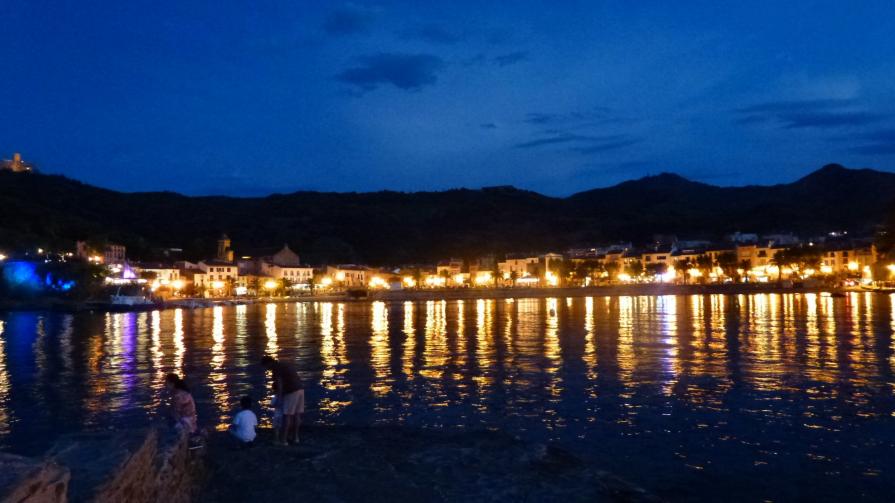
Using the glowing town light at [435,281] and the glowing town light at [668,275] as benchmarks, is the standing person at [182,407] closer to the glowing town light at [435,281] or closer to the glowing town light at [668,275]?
the glowing town light at [668,275]

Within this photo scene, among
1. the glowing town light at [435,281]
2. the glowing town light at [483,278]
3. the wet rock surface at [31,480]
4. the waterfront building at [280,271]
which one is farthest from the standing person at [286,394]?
the glowing town light at [435,281]

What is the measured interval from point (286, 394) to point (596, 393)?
8606 mm

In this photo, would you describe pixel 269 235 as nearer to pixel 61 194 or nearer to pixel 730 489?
pixel 61 194

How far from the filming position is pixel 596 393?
630 inches

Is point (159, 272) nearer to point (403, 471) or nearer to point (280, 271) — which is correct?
point (280, 271)

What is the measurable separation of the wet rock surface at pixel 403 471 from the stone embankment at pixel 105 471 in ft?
2.89

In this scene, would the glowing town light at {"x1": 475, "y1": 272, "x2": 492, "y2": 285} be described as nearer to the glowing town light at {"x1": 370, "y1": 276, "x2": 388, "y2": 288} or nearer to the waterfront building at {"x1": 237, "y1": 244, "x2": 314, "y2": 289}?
the glowing town light at {"x1": 370, "y1": 276, "x2": 388, "y2": 288}

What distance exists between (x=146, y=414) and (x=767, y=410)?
13.1 meters

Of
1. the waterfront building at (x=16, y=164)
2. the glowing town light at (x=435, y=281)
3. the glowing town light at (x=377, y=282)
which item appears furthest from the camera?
the waterfront building at (x=16, y=164)

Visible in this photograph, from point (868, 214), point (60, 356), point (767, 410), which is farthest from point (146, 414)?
point (868, 214)

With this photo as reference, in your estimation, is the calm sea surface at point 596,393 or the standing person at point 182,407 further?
the calm sea surface at point 596,393

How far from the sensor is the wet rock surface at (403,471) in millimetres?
8250

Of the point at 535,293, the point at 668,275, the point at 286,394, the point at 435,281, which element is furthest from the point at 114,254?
the point at 286,394

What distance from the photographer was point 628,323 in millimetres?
39594
